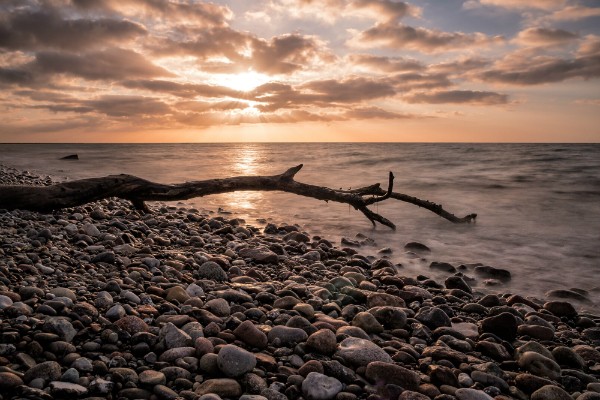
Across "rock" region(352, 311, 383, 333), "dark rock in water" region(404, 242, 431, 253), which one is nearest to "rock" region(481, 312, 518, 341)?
"rock" region(352, 311, 383, 333)

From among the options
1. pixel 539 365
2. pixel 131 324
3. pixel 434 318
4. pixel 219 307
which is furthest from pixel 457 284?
pixel 131 324

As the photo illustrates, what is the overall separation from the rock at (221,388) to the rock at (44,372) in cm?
72

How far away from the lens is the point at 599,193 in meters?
14.5

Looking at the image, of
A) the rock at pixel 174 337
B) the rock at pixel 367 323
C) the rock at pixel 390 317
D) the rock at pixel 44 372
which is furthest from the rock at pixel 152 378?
the rock at pixel 390 317

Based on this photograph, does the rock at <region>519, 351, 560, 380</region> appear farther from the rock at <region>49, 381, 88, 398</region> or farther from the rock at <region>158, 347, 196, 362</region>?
the rock at <region>49, 381, 88, 398</region>

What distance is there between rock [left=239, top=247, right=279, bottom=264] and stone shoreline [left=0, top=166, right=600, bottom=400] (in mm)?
65

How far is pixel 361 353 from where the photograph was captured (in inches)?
101

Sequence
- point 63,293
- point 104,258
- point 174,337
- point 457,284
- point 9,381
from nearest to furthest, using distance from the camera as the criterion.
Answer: point 9,381
point 174,337
point 63,293
point 104,258
point 457,284

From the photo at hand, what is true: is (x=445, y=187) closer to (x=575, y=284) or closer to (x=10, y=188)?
(x=575, y=284)

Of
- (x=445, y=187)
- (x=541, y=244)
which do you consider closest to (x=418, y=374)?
(x=541, y=244)

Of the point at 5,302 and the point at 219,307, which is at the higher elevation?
the point at 5,302

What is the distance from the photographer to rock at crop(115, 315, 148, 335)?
2.56 meters

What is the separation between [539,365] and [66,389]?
290cm

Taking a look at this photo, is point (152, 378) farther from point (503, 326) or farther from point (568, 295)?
point (568, 295)
